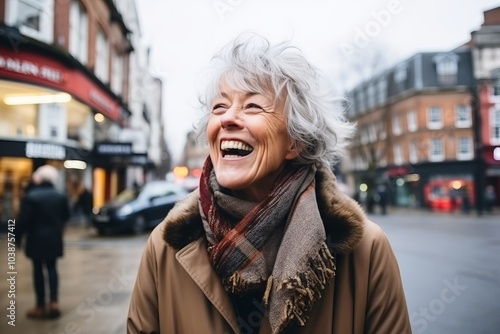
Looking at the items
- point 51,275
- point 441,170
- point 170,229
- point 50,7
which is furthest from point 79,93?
point 441,170

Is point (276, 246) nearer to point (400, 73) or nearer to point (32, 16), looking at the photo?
point (32, 16)

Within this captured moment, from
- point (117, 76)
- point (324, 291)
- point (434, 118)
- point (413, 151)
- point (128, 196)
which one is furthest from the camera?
point (413, 151)

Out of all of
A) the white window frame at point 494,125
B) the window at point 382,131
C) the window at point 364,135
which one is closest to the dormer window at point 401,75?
the window at point 382,131

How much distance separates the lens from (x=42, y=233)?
4055 mm

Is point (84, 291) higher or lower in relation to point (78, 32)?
lower

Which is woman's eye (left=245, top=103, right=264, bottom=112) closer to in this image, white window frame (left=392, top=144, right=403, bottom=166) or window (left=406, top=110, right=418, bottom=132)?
window (left=406, top=110, right=418, bottom=132)

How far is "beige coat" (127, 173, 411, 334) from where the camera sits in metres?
1.28

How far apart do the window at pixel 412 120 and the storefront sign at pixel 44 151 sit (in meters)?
24.1

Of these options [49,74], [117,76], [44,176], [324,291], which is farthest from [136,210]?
[324,291]

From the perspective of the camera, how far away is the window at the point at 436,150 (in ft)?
81.0

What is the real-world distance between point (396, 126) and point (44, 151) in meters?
25.4

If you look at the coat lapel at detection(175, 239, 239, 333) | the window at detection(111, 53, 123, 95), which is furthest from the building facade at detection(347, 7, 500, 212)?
the coat lapel at detection(175, 239, 239, 333)

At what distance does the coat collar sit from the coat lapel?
0.05 meters

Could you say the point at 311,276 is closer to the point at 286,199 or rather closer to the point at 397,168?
the point at 286,199
